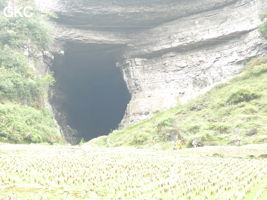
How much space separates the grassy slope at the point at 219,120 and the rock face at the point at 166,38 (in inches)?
256

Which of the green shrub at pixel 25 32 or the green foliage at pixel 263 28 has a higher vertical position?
the green foliage at pixel 263 28

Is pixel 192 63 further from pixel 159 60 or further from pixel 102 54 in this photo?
pixel 102 54

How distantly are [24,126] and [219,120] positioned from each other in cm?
1857

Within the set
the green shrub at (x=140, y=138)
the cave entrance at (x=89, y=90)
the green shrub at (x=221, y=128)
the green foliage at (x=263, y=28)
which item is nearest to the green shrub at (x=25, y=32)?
the cave entrance at (x=89, y=90)

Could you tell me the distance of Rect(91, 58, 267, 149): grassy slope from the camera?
2616cm

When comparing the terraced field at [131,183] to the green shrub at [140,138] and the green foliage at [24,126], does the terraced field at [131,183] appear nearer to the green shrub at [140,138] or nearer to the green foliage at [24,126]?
the green foliage at [24,126]

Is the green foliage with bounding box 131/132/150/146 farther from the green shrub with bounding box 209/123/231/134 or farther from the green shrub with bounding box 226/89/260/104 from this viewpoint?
the green shrub with bounding box 226/89/260/104

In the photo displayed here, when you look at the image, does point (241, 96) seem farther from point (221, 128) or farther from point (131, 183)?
point (131, 183)

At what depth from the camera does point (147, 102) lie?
158 feet

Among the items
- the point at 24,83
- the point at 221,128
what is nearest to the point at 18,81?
the point at 24,83

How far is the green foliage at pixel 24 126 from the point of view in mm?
27203

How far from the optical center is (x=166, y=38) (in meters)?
53.0

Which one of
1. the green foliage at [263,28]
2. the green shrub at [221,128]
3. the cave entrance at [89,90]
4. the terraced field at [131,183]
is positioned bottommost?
the terraced field at [131,183]

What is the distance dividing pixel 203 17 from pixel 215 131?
2892 cm
